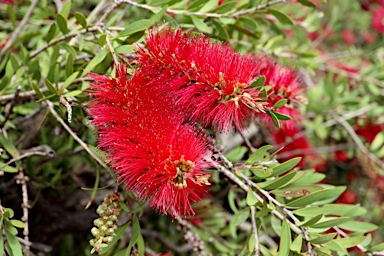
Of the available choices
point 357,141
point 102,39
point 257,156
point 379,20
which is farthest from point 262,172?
point 379,20

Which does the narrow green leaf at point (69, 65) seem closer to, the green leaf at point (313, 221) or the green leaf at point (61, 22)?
the green leaf at point (61, 22)

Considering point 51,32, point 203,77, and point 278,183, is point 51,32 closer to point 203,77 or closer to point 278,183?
point 203,77

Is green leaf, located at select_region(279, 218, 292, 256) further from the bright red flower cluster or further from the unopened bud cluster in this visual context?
the unopened bud cluster

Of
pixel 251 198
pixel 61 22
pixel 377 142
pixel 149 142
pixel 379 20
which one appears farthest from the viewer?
pixel 379 20

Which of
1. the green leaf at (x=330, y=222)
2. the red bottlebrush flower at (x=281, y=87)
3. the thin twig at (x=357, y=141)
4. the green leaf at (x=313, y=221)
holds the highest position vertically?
the red bottlebrush flower at (x=281, y=87)

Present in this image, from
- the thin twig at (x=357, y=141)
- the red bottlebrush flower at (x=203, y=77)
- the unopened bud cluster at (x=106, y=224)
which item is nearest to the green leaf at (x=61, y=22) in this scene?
the red bottlebrush flower at (x=203, y=77)

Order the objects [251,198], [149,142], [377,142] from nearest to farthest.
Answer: [149,142], [251,198], [377,142]
